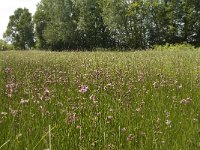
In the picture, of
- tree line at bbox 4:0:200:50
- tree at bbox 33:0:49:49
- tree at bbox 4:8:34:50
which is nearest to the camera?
tree line at bbox 4:0:200:50

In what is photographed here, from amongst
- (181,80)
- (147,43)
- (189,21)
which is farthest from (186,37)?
(181,80)

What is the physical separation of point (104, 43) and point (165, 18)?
9.15 metres

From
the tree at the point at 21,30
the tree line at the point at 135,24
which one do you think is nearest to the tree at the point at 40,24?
the tree at the point at 21,30

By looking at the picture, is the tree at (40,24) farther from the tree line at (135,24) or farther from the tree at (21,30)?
the tree line at (135,24)

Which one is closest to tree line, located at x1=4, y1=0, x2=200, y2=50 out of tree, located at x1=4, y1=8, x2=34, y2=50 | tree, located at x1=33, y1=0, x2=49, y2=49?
tree, located at x1=33, y1=0, x2=49, y2=49

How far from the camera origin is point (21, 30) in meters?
76.0

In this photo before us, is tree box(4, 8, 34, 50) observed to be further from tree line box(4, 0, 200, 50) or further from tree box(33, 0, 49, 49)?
tree line box(4, 0, 200, 50)

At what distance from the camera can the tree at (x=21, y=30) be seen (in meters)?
73.7

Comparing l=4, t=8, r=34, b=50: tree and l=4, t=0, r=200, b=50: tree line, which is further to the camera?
l=4, t=8, r=34, b=50: tree

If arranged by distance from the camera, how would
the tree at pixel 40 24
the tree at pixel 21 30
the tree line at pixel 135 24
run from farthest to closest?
1. the tree at pixel 21 30
2. the tree at pixel 40 24
3. the tree line at pixel 135 24

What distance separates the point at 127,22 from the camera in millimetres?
43281

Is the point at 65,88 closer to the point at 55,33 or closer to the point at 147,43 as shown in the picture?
the point at 147,43

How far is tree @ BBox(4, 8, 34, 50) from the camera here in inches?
2901

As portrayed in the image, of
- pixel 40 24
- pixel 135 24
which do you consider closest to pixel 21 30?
pixel 40 24
